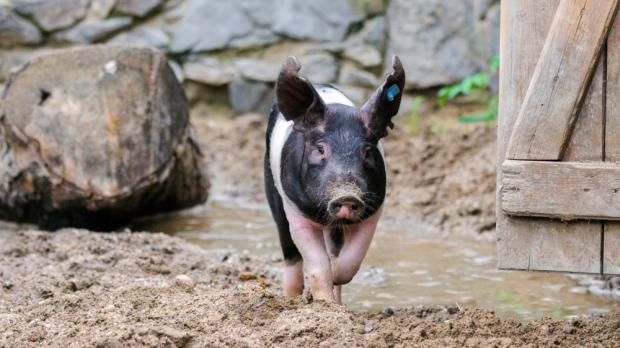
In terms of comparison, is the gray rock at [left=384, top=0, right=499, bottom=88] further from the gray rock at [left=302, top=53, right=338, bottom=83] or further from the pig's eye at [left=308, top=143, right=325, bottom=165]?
the pig's eye at [left=308, top=143, right=325, bottom=165]

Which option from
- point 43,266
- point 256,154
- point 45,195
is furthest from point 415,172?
point 43,266

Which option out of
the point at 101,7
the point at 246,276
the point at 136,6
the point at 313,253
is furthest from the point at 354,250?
the point at 101,7

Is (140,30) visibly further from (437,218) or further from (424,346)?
(424,346)

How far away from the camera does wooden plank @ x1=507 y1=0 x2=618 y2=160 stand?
3.82 metres

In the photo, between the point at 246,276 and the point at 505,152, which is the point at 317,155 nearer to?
the point at 505,152

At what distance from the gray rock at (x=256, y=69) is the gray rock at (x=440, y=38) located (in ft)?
3.79

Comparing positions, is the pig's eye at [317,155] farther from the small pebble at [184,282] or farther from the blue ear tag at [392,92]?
the small pebble at [184,282]

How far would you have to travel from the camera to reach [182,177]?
23.9ft

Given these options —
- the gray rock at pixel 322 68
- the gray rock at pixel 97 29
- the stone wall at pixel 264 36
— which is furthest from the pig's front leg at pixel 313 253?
the gray rock at pixel 97 29

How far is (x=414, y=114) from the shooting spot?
31.1 feet

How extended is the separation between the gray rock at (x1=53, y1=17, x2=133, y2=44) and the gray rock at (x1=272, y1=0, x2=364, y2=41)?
1.59 metres

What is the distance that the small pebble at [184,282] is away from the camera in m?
4.78

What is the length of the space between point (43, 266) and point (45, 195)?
4.65ft

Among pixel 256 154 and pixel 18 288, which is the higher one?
pixel 256 154
